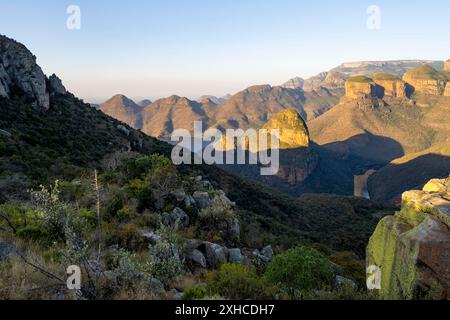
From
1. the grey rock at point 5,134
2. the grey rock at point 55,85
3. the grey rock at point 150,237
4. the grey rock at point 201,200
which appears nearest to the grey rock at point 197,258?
the grey rock at point 150,237

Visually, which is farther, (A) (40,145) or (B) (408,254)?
(A) (40,145)

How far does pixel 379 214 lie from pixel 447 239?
263 ft

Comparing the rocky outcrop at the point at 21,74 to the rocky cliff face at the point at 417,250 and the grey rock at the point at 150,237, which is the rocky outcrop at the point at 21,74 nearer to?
the grey rock at the point at 150,237

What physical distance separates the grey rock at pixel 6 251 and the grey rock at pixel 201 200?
38.9 ft

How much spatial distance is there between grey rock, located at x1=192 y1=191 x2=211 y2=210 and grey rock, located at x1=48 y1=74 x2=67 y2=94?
1613 inches

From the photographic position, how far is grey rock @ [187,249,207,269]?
11938mm

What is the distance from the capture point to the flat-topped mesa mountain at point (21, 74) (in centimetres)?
4533

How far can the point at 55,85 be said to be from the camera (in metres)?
55.2

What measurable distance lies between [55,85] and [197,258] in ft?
169

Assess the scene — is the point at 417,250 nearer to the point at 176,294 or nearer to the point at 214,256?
the point at 176,294

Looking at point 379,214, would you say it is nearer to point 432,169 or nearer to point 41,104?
point 41,104

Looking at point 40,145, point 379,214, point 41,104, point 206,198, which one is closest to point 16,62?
point 41,104

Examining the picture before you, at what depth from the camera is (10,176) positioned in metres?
21.8

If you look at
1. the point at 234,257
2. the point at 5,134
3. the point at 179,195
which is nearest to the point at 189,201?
the point at 179,195
